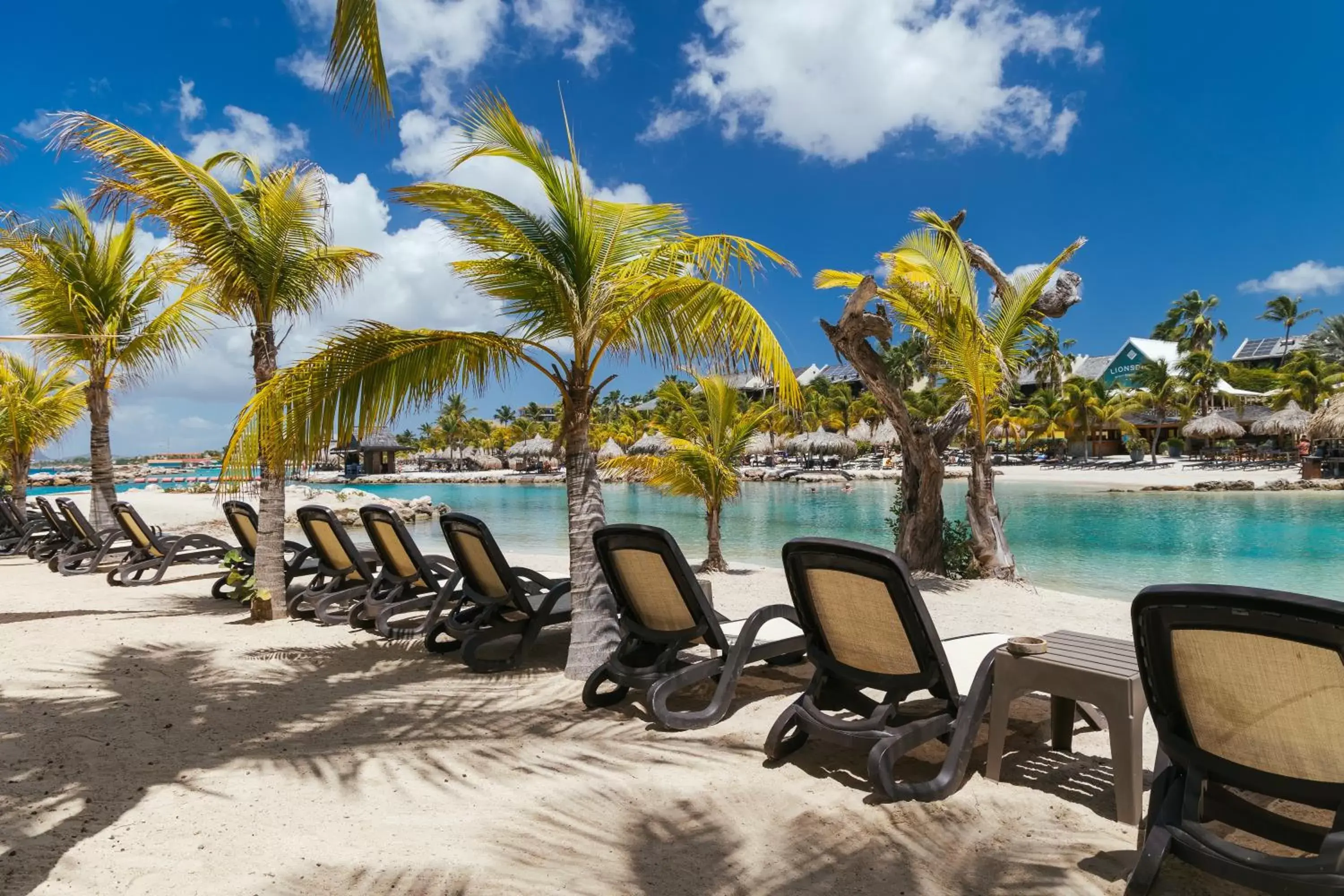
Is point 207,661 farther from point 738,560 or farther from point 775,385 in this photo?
point 738,560

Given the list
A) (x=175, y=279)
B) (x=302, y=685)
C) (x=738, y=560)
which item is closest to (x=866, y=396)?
(x=738, y=560)

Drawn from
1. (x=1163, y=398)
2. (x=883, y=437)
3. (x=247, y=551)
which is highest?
(x=1163, y=398)

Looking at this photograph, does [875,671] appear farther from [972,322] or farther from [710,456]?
[710,456]

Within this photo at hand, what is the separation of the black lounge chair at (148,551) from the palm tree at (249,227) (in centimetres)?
224

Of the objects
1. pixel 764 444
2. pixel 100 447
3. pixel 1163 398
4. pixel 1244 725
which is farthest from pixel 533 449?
pixel 1244 725

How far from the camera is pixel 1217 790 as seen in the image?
86.0 inches

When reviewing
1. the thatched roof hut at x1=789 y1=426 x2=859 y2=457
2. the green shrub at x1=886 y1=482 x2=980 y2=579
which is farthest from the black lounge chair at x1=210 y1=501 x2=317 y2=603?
the thatched roof hut at x1=789 y1=426 x2=859 y2=457

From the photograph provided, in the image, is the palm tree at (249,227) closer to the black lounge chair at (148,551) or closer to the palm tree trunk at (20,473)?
the black lounge chair at (148,551)

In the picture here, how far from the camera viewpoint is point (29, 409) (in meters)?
12.7

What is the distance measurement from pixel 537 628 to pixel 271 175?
15.8ft

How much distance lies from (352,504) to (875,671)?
77.9ft

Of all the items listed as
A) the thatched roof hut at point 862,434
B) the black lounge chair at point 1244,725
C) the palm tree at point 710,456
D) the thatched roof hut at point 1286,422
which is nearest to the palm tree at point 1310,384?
the thatched roof hut at point 1286,422

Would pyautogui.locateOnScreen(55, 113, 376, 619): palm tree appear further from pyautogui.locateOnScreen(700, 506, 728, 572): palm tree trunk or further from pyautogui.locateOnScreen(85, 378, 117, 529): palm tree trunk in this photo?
pyautogui.locateOnScreen(700, 506, 728, 572): palm tree trunk

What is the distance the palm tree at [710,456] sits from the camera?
10.1m
